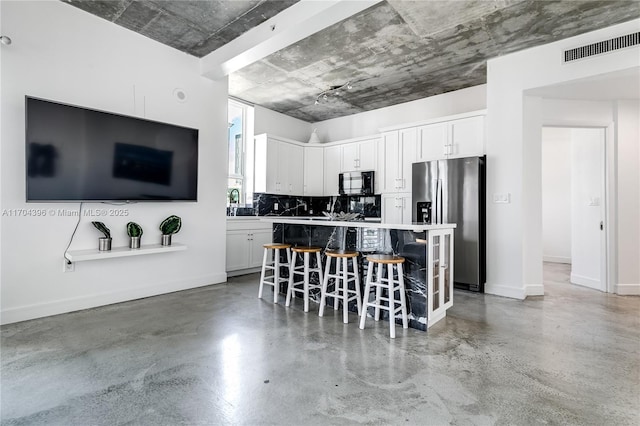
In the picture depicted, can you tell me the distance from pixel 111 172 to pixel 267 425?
123 inches

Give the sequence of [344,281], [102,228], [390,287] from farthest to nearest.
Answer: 1. [102,228]
2. [344,281]
3. [390,287]

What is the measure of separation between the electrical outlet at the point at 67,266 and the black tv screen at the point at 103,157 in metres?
0.65

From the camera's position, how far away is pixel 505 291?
4.06 m

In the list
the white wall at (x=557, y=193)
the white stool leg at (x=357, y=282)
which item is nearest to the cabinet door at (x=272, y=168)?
the white stool leg at (x=357, y=282)

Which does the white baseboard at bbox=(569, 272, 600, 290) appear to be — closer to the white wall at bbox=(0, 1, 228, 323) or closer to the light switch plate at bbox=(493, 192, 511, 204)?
the light switch plate at bbox=(493, 192, 511, 204)

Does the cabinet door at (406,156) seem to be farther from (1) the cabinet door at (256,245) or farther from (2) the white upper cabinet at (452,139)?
(1) the cabinet door at (256,245)

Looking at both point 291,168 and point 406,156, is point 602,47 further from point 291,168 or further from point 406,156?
point 291,168

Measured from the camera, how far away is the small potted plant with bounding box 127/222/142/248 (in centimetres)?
359

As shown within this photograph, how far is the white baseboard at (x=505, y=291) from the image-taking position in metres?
3.95

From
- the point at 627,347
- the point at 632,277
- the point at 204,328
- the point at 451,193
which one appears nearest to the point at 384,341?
the point at 204,328

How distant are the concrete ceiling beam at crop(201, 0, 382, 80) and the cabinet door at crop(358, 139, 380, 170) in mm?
2789

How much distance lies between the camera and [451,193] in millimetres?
4375

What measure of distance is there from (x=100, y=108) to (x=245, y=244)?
2.73 m

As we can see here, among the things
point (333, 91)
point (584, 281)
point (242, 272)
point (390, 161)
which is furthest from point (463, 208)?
point (242, 272)
